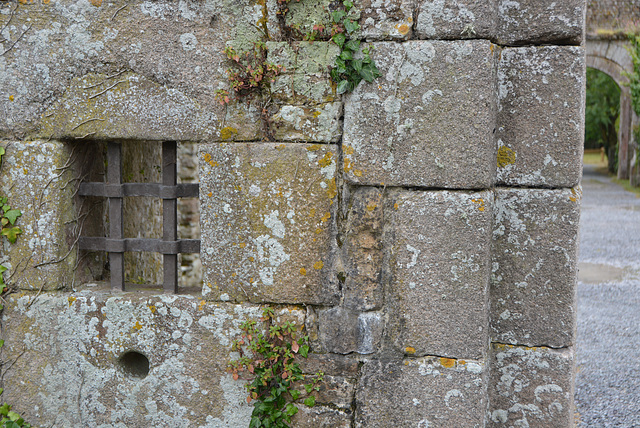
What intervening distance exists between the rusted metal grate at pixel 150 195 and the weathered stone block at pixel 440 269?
0.91 meters

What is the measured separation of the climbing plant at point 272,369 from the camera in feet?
7.21

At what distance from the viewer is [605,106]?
23.2 meters

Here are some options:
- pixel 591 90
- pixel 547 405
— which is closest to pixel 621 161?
pixel 591 90

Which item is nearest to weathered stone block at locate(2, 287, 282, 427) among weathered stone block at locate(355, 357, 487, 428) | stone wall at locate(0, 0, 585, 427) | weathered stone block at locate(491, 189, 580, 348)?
stone wall at locate(0, 0, 585, 427)

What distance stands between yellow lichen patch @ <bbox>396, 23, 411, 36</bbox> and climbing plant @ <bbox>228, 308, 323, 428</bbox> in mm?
1204

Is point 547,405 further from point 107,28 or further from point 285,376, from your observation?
point 107,28

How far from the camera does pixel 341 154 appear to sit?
216 centimetres

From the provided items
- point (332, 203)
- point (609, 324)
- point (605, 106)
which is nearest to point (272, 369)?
point (332, 203)

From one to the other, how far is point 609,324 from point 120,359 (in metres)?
4.75

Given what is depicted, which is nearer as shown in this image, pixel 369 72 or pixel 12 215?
pixel 369 72

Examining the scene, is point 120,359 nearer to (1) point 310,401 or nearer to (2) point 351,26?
(1) point 310,401

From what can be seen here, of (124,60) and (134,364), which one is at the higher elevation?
(124,60)

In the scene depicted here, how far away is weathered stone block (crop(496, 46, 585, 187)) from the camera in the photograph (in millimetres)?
2133

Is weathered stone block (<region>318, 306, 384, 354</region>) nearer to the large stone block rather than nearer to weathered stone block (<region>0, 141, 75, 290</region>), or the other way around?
the large stone block
